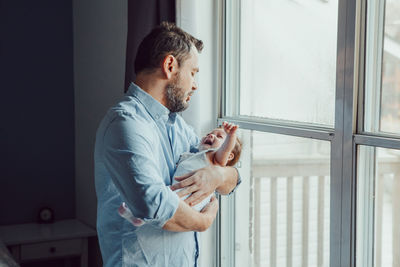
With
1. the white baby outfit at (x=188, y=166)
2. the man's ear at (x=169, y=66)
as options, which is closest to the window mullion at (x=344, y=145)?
the white baby outfit at (x=188, y=166)

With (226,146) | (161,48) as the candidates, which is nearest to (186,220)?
→ (226,146)

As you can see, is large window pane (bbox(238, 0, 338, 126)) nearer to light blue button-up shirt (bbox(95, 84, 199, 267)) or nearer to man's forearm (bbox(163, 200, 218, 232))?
light blue button-up shirt (bbox(95, 84, 199, 267))

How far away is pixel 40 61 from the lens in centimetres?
366

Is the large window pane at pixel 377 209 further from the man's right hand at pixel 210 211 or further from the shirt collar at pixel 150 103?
the shirt collar at pixel 150 103

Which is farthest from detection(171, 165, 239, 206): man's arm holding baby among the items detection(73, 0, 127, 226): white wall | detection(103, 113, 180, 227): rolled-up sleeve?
detection(73, 0, 127, 226): white wall

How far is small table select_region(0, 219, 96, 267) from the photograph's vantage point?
314cm

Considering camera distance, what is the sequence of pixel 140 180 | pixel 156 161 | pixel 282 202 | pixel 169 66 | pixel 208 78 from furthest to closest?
pixel 208 78 → pixel 282 202 → pixel 169 66 → pixel 156 161 → pixel 140 180

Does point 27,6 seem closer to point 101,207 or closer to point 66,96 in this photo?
point 66,96

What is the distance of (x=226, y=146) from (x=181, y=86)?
0.26 meters

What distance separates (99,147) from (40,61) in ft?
7.41

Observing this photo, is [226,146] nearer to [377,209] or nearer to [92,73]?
[377,209]

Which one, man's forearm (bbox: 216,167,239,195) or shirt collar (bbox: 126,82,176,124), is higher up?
shirt collar (bbox: 126,82,176,124)

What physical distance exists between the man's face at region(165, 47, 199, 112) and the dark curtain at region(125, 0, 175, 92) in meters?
0.68

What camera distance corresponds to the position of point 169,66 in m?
1.69
